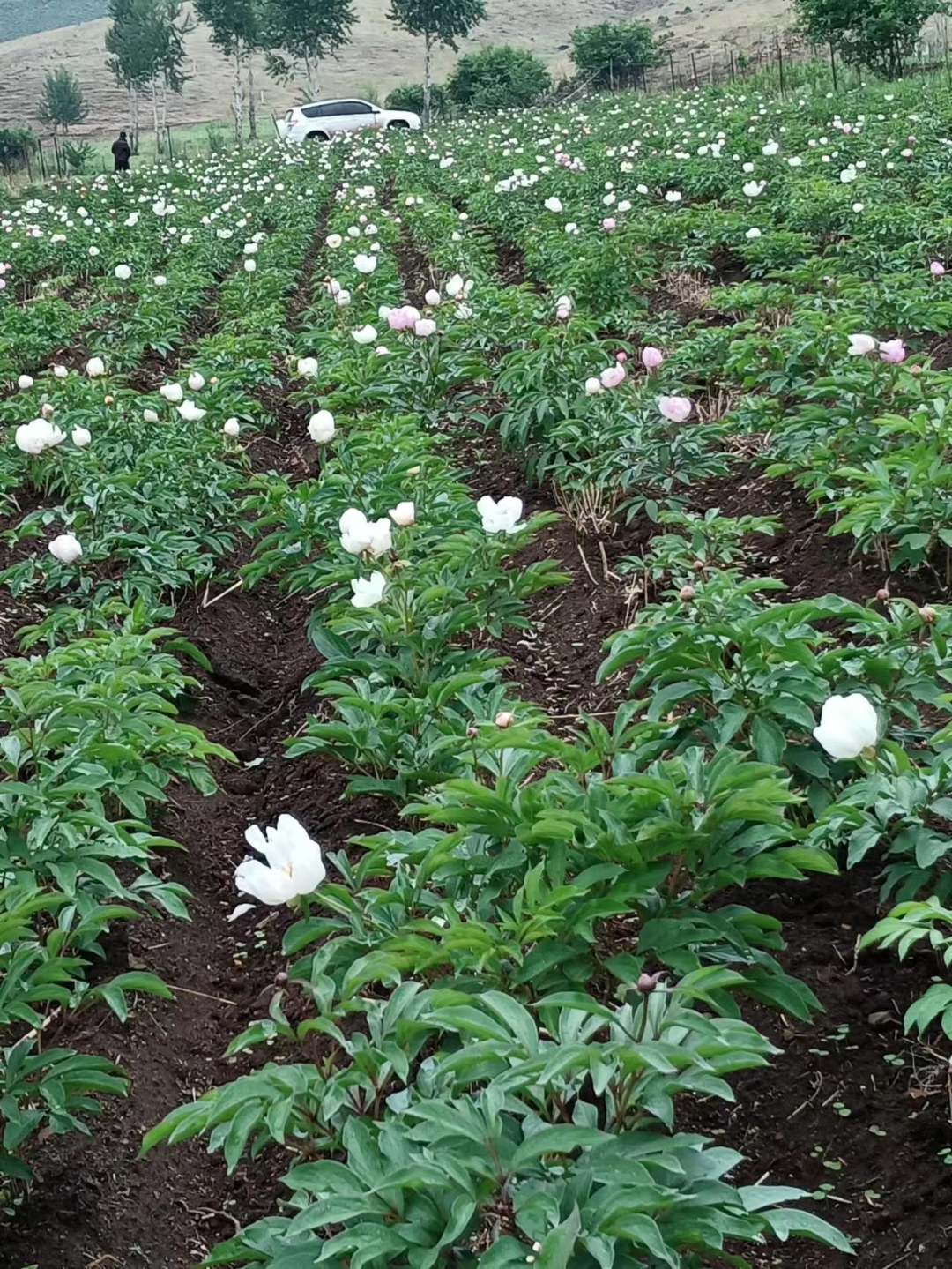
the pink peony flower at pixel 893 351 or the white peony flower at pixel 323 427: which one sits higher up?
the pink peony flower at pixel 893 351

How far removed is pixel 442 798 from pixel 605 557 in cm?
247

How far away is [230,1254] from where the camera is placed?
1816mm

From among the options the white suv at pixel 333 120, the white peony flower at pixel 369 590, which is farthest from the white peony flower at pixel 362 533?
the white suv at pixel 333 120

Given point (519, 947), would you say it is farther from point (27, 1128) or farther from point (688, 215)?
point (688, 215)

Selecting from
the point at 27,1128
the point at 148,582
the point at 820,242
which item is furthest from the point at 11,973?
the point at 820,242

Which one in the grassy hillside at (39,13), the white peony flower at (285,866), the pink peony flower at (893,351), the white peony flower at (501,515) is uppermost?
the grassy hillside at (39,13)

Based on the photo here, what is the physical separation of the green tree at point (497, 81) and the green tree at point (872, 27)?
17125 millimetres

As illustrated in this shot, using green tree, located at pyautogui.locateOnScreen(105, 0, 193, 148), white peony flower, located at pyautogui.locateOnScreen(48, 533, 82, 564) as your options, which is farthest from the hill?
white peony flower, located at pyautogui.locateOnScreen(48, 533, 82, 564)

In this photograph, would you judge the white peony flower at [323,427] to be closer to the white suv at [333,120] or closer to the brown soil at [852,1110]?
the brown soil at [852,1110]

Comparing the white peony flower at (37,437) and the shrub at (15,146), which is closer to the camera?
the white peony flower at (37,437)

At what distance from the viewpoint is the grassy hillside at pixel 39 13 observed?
455 feet

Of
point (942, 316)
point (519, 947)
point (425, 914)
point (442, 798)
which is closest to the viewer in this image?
point (519, 947)

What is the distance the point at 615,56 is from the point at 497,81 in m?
3.92

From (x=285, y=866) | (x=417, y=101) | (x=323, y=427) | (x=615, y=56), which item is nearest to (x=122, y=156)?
(x=615, y=56)
